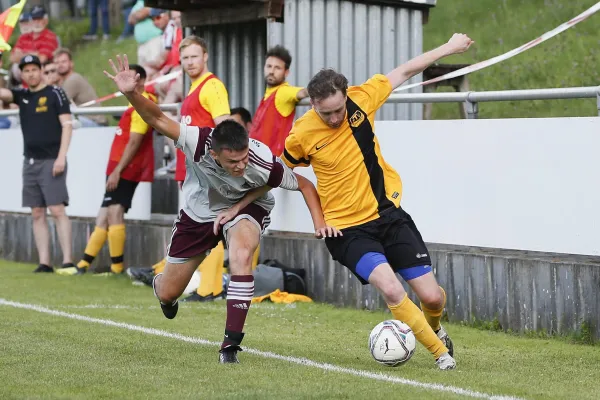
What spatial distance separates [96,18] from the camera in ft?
104

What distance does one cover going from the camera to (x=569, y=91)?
29.5ft

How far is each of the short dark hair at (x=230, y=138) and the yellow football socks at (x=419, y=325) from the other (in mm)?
1347

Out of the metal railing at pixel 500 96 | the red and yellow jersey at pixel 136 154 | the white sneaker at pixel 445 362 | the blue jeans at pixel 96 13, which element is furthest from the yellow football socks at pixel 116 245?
the blue jeans at pixel 96 13

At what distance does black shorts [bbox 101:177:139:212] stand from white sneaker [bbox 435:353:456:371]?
6816mm

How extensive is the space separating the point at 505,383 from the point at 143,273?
674 cm

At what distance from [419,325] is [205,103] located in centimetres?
420

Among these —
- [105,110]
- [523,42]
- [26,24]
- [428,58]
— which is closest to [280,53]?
[428,58]

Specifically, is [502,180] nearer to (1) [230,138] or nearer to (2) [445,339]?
(2) [445,339]

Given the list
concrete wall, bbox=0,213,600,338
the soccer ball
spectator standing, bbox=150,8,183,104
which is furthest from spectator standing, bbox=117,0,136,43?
the soccer ball

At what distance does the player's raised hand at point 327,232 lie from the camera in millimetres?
7496

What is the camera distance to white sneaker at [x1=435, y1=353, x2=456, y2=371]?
7277 mm

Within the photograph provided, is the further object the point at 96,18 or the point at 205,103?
the point at 96,18

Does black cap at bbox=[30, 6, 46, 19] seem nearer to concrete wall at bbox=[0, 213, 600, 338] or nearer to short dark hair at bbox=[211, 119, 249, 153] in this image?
concrete wall at bbox=[0, 213, 600, 338]

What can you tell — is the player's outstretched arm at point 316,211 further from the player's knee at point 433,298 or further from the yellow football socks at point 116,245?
the yellow football socks at point 116,245
